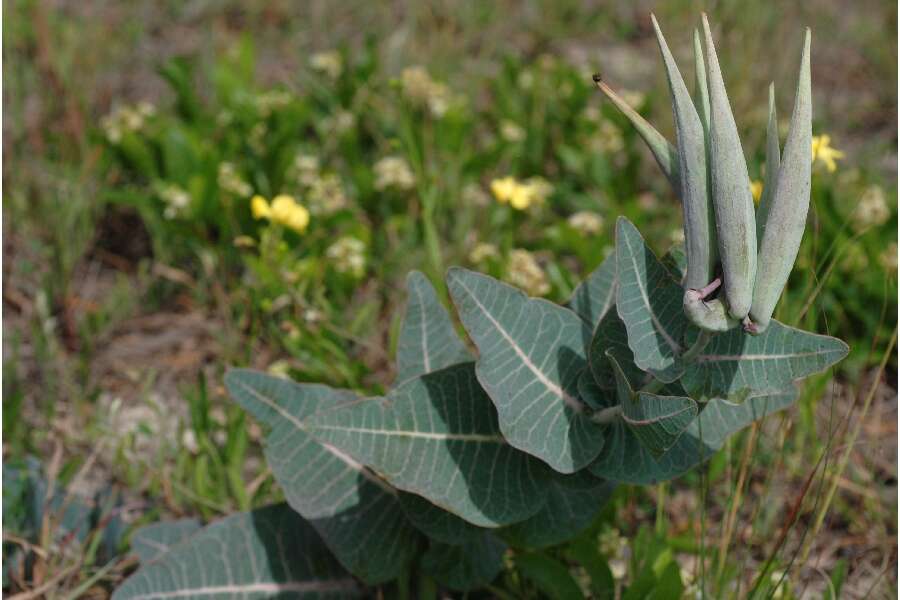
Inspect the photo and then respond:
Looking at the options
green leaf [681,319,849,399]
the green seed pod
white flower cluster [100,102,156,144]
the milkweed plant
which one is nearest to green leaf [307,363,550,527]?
the milkweed plant

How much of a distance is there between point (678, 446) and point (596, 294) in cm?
32

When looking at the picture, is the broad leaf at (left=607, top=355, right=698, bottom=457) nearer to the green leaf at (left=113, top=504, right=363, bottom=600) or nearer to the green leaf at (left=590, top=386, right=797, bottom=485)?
the green leaf at (left=590, top=386, right=797, bottom=485)

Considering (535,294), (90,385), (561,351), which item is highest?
(561,351)

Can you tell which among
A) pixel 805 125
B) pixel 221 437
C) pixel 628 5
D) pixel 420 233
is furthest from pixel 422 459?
pixel 628 5

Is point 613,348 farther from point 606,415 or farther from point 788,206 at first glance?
point 788,206

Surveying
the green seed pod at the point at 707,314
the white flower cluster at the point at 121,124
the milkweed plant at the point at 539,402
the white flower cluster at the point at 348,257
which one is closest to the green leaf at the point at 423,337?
the milkweed plant at the point at 539,402

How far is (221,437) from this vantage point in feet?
8.00

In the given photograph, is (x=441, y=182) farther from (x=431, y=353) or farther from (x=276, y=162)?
(x=431, y=353)

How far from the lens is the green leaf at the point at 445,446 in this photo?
4.94 feet

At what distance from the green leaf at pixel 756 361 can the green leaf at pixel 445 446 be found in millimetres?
346

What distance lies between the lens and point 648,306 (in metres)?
1.37

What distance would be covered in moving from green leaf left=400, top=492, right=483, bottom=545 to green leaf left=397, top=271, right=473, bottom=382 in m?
0.24

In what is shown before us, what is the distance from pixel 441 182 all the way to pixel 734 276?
2.03 metres

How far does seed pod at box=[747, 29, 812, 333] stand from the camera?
1128mm
